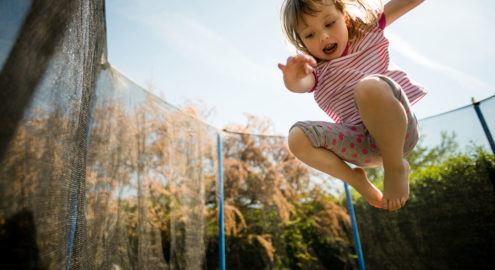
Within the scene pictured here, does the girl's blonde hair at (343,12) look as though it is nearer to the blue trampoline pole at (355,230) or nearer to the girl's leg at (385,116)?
the girl's leg at (385,116)

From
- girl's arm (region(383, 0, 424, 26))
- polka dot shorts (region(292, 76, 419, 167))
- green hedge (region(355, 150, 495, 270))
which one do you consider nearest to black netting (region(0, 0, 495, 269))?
green hedge (region(355, 150, 495, 270))

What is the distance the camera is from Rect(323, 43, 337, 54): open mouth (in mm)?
Result: 1069

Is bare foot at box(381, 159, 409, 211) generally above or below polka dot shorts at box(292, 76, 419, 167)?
below

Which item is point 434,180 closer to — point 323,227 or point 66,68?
point 323,227

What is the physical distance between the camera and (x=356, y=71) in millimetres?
1049

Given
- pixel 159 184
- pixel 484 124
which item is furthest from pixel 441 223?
pixel 159 184

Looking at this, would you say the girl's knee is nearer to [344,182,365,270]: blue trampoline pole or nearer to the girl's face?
the girl's face

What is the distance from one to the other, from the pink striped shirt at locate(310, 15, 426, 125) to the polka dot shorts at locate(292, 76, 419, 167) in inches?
3.1

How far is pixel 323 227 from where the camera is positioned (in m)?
3.17

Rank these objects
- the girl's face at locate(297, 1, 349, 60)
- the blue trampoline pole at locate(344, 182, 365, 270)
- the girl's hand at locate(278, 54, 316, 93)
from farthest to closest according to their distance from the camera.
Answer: the blue trampoline pole at locate(344, 182, 365, 270) → the girl's face at locate(297, 1, 349, 60) → the girl's hand at locate(278, 54, 316, 93)

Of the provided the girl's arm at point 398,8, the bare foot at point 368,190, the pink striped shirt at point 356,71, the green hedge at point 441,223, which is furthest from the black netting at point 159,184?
the girl's arm at point 398,8

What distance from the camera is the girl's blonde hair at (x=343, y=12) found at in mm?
1054

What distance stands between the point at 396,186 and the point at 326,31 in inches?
23.6

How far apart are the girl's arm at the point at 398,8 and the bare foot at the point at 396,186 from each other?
591mm
